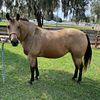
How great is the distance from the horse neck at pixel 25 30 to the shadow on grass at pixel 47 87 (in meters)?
1.10

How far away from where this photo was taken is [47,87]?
5.48 meters

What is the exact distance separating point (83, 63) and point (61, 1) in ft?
50.1

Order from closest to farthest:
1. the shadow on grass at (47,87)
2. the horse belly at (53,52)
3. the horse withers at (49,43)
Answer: the shadow on grass at (47,87) → the horse withers at (49,43) → the horse belly at (53,52)

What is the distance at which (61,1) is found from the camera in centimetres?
2067

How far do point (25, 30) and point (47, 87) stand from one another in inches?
54.7

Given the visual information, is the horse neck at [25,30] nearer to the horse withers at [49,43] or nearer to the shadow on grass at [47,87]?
the horse withers at [49,43]

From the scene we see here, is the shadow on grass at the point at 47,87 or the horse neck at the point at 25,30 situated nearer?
the shadow on grass at the point at 47,87

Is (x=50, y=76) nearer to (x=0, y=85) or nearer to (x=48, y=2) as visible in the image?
(x=0, y=85)

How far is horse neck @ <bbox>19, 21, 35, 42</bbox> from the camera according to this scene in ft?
17.6

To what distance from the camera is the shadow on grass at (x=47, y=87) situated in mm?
4902

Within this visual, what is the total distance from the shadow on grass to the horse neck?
43.3 inches

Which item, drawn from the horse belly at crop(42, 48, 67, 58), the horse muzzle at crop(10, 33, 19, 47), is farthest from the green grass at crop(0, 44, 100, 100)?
the horse muzzle at crop(10, 33, 19, 47)

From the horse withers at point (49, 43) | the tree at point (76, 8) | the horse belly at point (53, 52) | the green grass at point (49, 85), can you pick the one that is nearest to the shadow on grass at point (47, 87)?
the green grass at point (49, 85)

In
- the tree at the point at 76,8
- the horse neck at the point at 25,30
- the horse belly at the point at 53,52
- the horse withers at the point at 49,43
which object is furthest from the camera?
the tree at the point at 76,8
